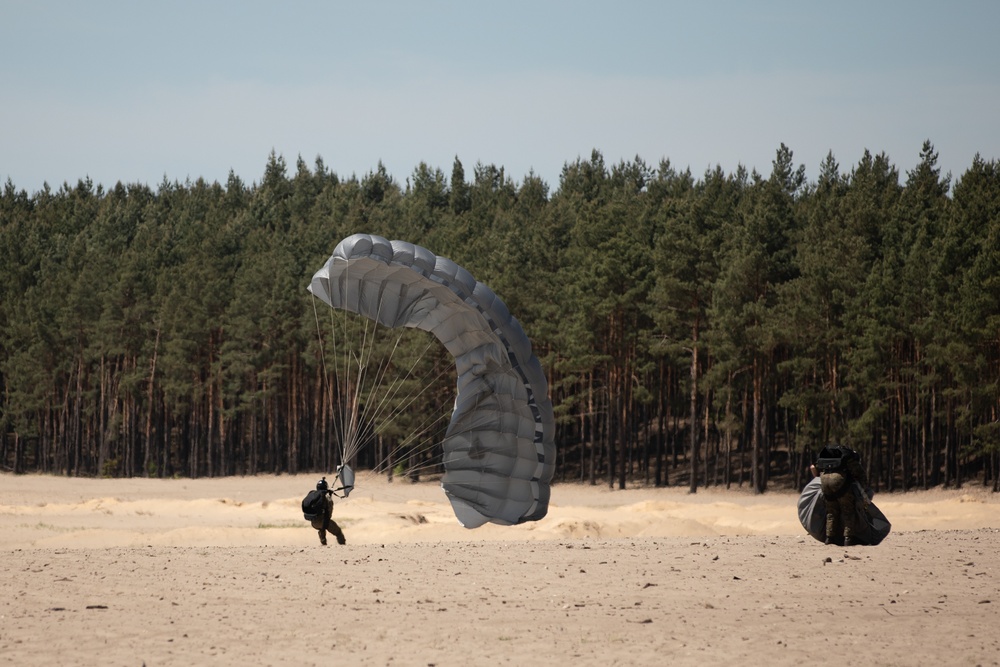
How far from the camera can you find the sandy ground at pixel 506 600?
10570mm

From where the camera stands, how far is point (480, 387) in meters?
20.4

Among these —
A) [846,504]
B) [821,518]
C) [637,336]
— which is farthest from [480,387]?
[637,336]

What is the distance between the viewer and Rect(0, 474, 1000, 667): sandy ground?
10.6 metres

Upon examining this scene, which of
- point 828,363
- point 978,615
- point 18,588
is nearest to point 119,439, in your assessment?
point 828,363

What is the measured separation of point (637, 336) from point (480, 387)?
28.9m

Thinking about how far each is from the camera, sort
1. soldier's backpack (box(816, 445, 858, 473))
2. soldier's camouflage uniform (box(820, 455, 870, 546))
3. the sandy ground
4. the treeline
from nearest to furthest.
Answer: the sandy ground < soldier's backpack (box(816, 445, 858, 473)) < soldier's camouflage uniform (box(820, 455, 870, 546)) < the treeline

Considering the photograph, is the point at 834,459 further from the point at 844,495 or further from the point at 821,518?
the point at 821,518

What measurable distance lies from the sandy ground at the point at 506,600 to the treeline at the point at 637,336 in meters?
19.7

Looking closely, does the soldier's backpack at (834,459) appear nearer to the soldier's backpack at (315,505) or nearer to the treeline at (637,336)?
the soldier's backpack at (315,505)

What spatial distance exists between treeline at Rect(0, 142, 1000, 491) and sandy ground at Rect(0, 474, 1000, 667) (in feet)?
64.6

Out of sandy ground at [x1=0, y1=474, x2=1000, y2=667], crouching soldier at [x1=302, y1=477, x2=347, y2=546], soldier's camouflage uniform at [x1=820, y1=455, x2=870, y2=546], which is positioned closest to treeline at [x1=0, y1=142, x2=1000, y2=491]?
sandy ground at [x1=0, y1=474, x2=1000, y2=667]

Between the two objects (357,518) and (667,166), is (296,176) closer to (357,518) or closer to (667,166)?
(667,166)

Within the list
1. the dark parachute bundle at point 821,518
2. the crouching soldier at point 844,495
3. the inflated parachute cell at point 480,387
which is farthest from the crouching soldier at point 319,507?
the crouching soldier at point 844,495

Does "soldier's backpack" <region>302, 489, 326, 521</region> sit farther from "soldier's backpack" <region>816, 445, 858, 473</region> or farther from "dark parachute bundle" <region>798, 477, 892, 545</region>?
"soldier's backpack" <region>816, 445, 858, 473</region>
